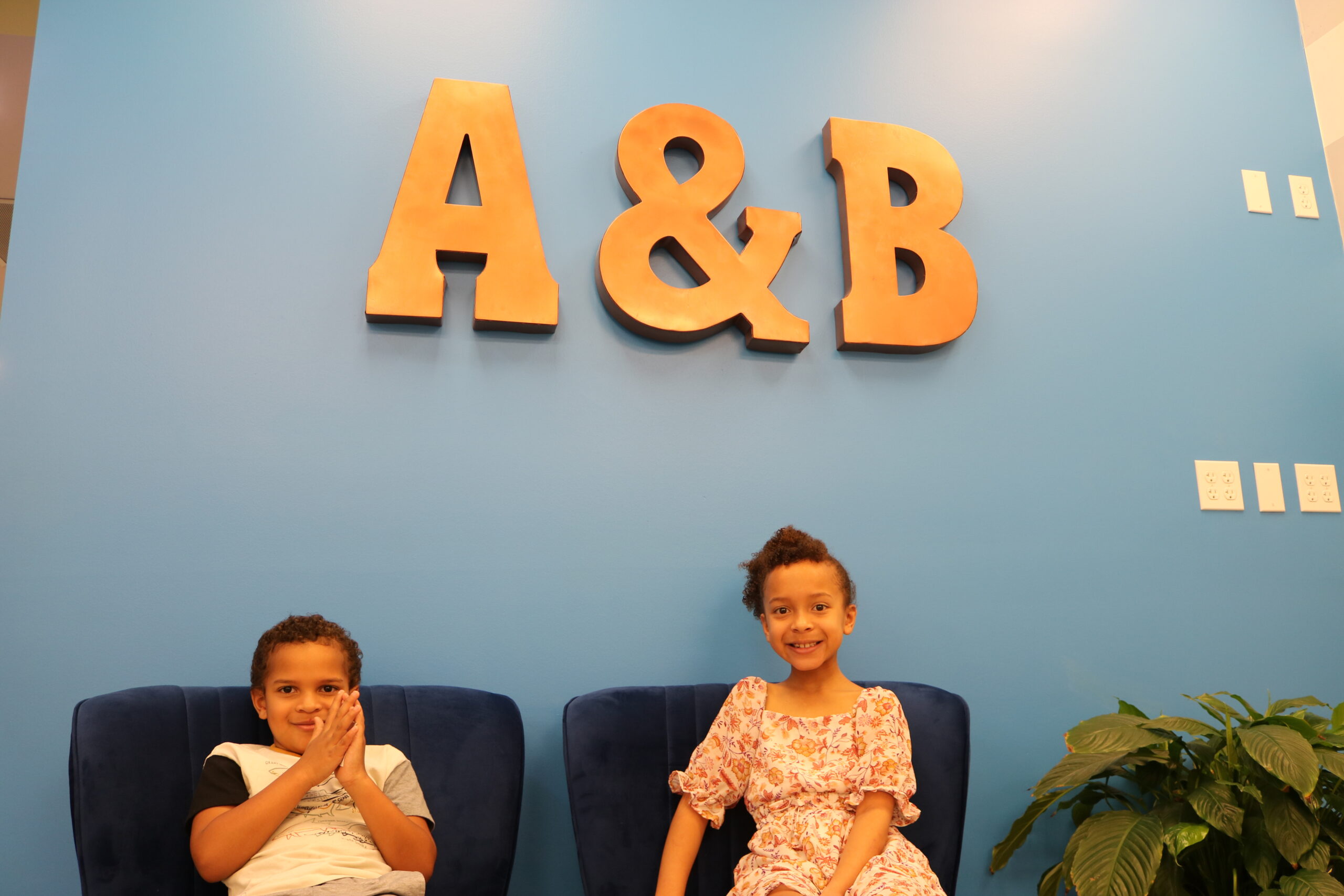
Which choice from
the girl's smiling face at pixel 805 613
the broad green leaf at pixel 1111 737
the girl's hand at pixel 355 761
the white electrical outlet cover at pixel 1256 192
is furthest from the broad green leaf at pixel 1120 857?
the white electrical outlet cover at pixel 1256 192

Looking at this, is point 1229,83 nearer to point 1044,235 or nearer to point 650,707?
point 1044,235

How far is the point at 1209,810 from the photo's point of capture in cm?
161

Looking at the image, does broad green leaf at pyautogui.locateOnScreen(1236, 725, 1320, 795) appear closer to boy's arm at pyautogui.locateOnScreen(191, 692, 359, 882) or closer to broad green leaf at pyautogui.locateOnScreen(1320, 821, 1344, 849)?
broad green leaf at pyautogui.locateOnScreen(1320, 821, 1344, 849)

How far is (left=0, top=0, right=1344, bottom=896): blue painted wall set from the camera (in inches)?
71.2

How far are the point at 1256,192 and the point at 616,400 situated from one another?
6.31 ft

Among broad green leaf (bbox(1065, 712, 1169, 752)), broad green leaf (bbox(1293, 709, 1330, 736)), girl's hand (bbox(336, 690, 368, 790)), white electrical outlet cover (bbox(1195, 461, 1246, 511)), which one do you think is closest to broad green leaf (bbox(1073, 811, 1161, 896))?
broad green leaf (bbox(1065, 712, 1169, 752))

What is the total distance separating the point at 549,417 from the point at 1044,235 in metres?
1.39

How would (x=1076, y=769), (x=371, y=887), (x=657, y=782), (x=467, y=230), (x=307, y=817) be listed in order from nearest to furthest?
(x=371, y=887), (x=307, y=817), (x=657, y=782), (x=1076, y=769), (x=467, y=230)

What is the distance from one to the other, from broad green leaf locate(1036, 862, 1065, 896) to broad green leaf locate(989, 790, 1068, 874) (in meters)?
0.08

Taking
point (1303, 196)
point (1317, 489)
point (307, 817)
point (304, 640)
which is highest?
point (1303, 196)

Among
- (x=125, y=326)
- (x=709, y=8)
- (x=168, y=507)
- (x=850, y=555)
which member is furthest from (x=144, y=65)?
(x=850, y=555)

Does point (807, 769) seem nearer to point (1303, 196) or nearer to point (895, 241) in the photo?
point (895, 241)

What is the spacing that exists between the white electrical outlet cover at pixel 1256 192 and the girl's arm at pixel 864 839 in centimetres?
203

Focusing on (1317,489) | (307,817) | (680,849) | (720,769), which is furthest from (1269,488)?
(307,817)
